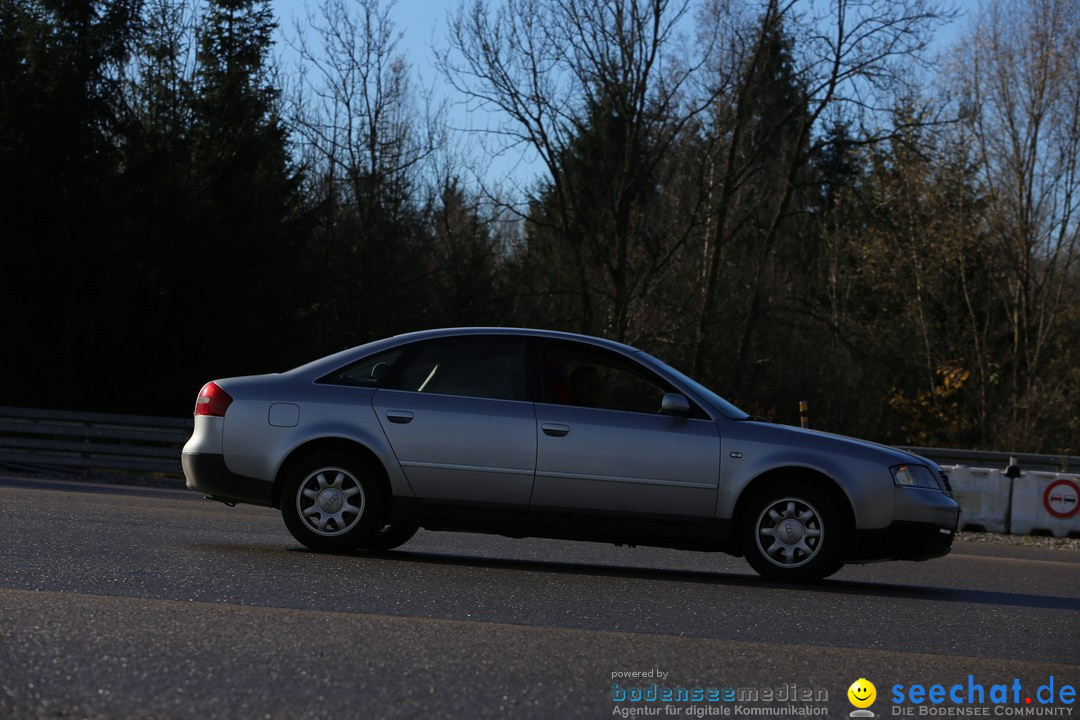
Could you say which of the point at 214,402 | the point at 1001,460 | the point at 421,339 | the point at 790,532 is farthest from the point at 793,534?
the point at 1001,460

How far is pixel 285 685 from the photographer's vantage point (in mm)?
4520

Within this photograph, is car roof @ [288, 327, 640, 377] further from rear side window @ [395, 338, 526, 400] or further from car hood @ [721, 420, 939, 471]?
car hood @ [721, 420, 939, 471]

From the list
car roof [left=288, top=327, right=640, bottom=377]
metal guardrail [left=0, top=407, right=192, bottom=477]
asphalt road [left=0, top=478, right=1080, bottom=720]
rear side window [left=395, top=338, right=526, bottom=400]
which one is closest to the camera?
asphalt road [left=0, top=478, right=1080, bottom=720]

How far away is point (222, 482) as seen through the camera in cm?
937

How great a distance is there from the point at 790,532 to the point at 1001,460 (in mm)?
12915

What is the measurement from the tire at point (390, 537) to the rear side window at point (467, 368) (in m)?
1.14

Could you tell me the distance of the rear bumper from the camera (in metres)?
9.30

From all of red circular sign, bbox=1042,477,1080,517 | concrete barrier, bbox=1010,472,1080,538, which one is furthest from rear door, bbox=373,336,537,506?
red circular sign, bbox=1042,477,1080,517

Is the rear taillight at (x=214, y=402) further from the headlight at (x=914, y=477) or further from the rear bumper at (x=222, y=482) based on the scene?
the headlight at (x=914, y=477)

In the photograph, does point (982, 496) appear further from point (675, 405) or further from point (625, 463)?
point (625, 463)

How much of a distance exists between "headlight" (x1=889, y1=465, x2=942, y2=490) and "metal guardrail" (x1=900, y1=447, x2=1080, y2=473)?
35.0 feet

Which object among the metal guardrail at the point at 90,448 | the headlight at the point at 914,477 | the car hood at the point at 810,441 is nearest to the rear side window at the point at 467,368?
the car hood at the point at 810,441

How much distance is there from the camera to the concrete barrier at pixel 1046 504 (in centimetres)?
1791

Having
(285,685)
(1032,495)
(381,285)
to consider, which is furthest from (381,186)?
(285,685)
